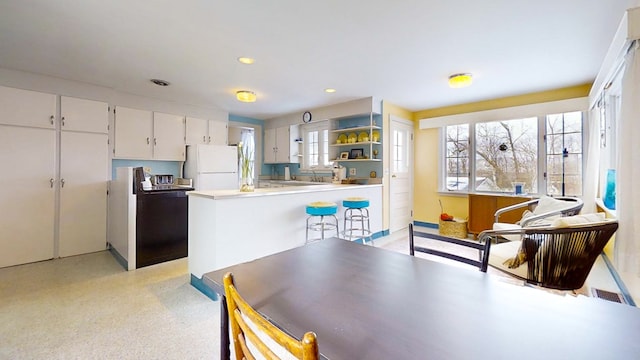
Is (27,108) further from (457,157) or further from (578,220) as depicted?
(457,157)

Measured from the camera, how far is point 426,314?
2.65ft

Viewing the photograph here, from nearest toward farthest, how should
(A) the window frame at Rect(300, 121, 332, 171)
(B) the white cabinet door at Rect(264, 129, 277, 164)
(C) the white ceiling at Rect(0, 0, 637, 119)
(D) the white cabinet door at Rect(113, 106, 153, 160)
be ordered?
1. (C) the white ceiling at Rect(0, 0, 637, 119)
2. (D) the white cabinet door at Rect(113, 106, 153, 160)
3. (A) the window frame at Rect(300, 121, 332, 171)
4. (B) the white cabinet door at Rect(264, 129, 277, 164)

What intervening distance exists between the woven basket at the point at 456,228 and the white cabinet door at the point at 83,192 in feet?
17.6

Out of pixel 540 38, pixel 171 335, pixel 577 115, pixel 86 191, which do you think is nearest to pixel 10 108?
pixel 86 191

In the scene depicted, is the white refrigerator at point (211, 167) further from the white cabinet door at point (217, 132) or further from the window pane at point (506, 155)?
the window pane at point (506, 155)

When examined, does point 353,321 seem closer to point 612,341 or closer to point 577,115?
point 612,341

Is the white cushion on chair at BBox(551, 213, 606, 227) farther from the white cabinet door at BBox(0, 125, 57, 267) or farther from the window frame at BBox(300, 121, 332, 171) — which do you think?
the white cabinet door at BBox(0, 125, 57, 267)

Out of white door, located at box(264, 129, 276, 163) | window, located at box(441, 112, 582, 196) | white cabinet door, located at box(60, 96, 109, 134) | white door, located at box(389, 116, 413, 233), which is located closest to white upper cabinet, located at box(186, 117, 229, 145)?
white door, located at box(264, 129, 276, 163)

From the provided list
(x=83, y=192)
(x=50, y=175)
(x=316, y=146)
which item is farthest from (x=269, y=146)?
(x=50, y=175)

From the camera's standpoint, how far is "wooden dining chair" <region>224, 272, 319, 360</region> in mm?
465

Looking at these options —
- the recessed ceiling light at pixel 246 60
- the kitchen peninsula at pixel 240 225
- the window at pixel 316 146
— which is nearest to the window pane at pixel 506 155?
the window at pixel 316 146

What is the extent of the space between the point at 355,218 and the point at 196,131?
334 cm

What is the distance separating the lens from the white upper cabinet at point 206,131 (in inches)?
199

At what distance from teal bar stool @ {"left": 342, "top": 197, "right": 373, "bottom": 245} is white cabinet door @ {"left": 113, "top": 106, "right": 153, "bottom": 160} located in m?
3.41
